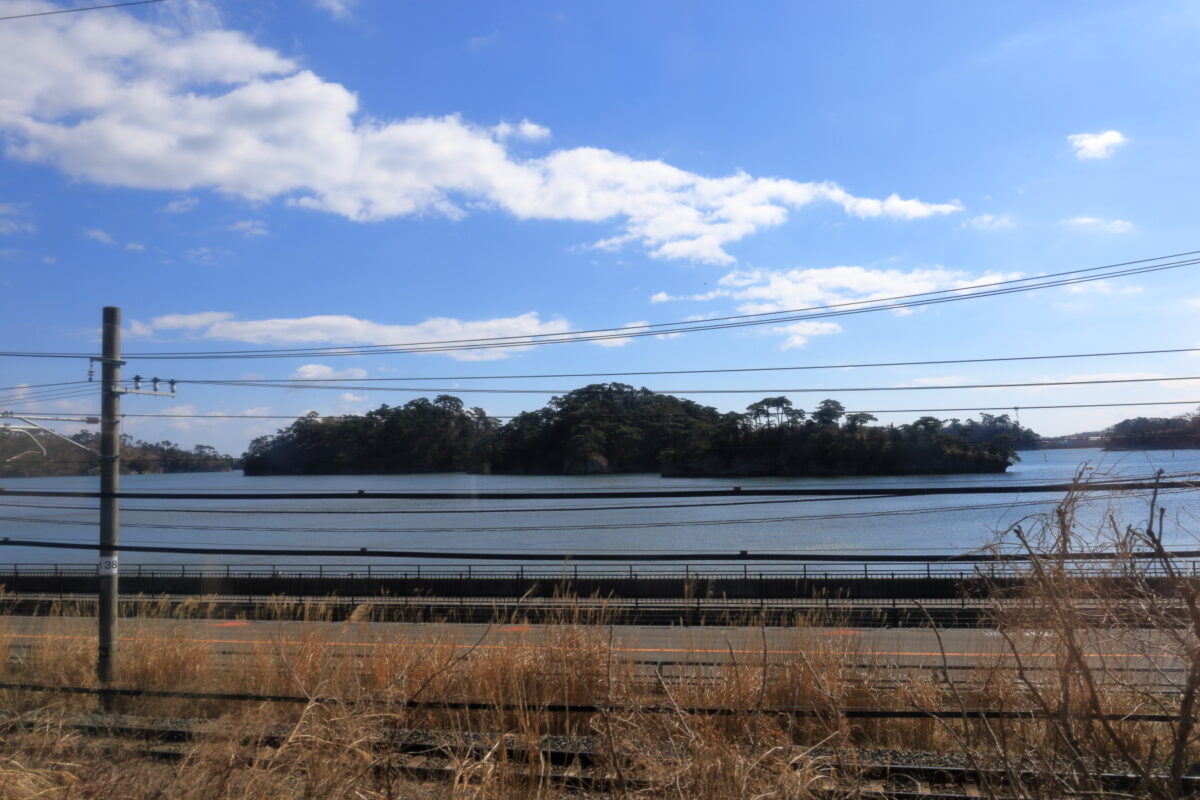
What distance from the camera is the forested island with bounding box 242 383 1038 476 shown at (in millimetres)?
17169

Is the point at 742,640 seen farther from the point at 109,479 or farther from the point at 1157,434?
the point at 1157,434

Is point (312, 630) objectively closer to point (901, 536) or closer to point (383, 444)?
point (383, 444)

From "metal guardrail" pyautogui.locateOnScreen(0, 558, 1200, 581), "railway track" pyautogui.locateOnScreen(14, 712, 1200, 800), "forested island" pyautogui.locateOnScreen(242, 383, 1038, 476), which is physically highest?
"forested island" pyautogui.locateOnScreen(242, 383, 1038, 476)

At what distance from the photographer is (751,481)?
2198 cm

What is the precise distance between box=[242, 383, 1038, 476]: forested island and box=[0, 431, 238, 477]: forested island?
8.26 feet

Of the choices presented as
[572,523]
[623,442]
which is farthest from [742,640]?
[572,523]

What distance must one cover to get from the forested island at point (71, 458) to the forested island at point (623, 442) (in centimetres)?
252

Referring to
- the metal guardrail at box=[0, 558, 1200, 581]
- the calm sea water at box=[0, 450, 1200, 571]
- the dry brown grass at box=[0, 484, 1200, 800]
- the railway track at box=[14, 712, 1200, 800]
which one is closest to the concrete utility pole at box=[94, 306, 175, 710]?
the dry brown grass at box=[0, 484, 1200, 800]

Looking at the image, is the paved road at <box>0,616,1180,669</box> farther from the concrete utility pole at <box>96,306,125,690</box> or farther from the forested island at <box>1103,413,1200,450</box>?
the forested island at <box>1103,413,1200,450</box>

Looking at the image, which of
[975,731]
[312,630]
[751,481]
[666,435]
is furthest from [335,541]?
[975,731]

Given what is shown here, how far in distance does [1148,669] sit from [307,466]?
23861 mm

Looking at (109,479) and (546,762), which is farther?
(109,479)

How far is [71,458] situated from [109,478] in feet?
11.5

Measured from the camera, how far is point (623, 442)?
82.3 ft
